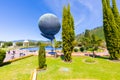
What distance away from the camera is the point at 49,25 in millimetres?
39906

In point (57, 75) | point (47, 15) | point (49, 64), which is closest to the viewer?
point (57, 75)

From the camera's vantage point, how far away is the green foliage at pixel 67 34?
2994 cm

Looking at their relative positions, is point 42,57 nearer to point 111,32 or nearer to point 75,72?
point 75,72

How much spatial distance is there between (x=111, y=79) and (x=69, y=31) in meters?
13.6

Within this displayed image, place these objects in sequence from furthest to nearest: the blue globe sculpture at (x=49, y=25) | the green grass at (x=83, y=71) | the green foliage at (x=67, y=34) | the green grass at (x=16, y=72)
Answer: the blue globe sculpture at (x=49, y=25) < the green foliage at (x=67, y=34) < the green grass at (x=83, y=71) < the green grass at (x=16, y=72)

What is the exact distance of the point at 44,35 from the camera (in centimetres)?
4222

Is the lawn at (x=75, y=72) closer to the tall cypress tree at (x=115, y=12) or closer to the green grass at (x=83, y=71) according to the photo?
the green grass at (x=83, y=71)

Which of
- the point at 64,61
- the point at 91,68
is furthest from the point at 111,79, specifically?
the point at 64,61

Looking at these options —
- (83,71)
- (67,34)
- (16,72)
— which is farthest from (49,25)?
(83,71)

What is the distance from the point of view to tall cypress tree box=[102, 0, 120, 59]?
102 feet

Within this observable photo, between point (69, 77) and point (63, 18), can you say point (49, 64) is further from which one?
point (63, 18)

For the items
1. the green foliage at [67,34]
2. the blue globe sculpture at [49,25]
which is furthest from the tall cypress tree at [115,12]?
the blue globe sculpture at [49,25]

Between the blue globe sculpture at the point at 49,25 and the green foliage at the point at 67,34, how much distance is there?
942 centimetres

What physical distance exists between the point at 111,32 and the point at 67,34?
938cm
